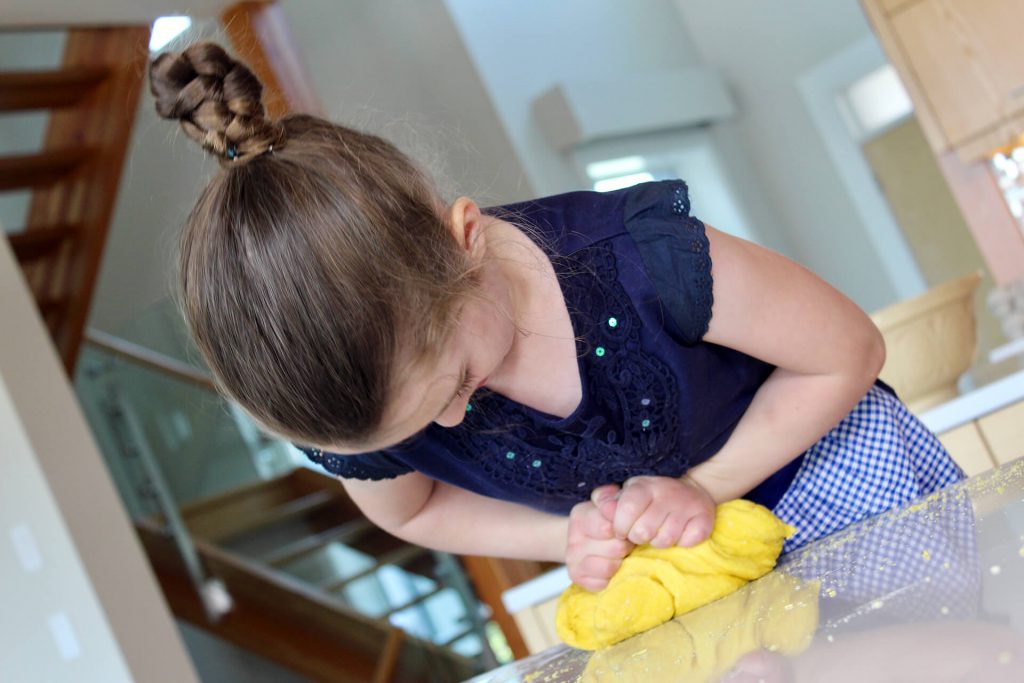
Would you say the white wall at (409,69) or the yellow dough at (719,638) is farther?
the white wall at (409,69)

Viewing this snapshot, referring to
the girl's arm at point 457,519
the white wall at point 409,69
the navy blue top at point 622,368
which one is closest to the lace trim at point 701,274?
the navy blue top at point 622,368

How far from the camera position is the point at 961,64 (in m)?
2.17

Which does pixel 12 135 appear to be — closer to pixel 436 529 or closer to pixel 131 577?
pixel 131 577

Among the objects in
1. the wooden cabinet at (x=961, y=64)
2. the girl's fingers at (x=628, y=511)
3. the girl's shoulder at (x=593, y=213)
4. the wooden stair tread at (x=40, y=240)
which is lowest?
the girl's fingers at (x=628, y=511)

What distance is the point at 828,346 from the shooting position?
696 millimetres

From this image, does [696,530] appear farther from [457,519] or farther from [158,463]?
[158,463]

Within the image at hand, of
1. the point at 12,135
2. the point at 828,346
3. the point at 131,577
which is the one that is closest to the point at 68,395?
the point at 131,577

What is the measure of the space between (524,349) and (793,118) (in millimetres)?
2894

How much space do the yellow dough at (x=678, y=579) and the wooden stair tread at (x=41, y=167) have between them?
291 centimetres

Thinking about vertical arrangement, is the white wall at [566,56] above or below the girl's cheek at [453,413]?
above

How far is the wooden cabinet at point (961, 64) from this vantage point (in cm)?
210

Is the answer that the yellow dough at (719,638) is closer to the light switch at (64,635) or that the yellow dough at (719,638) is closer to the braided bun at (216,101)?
the braided bun at (216,101)

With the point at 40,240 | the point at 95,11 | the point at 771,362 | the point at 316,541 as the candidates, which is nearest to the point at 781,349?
the point at 771,362

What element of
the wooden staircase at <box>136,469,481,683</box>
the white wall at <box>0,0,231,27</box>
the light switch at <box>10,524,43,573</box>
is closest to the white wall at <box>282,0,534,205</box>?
the white wall at <box>0,0,231,27</box>
